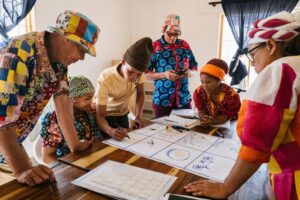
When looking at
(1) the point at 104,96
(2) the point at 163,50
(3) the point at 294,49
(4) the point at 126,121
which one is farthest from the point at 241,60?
(3) the point at 294,49

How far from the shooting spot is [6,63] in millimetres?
842

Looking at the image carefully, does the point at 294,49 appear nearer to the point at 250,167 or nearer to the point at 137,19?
the point at 250,167

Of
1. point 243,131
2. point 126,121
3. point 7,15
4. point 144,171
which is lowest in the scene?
point 126,121

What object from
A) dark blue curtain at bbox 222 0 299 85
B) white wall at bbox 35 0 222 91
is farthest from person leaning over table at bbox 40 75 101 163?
dark blue curtain at bbox 222 0 299 85

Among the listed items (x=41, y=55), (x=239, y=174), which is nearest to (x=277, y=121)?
(x=239, y=174)

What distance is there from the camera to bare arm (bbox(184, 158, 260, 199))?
0.72 metres

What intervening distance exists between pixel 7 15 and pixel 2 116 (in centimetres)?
223

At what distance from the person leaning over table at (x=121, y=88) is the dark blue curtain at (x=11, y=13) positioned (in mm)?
1517

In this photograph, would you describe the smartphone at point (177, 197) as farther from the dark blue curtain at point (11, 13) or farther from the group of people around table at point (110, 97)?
the dark blue curtain at point (11, 13)

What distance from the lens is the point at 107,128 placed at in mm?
1440

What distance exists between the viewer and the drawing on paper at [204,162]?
3.23 ft

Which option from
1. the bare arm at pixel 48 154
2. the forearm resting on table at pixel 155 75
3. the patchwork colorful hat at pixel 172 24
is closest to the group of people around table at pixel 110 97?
the bare arm at pixel 48 154

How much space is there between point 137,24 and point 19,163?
4051 mm

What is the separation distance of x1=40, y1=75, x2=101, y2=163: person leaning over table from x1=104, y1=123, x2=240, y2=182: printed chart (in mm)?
360
